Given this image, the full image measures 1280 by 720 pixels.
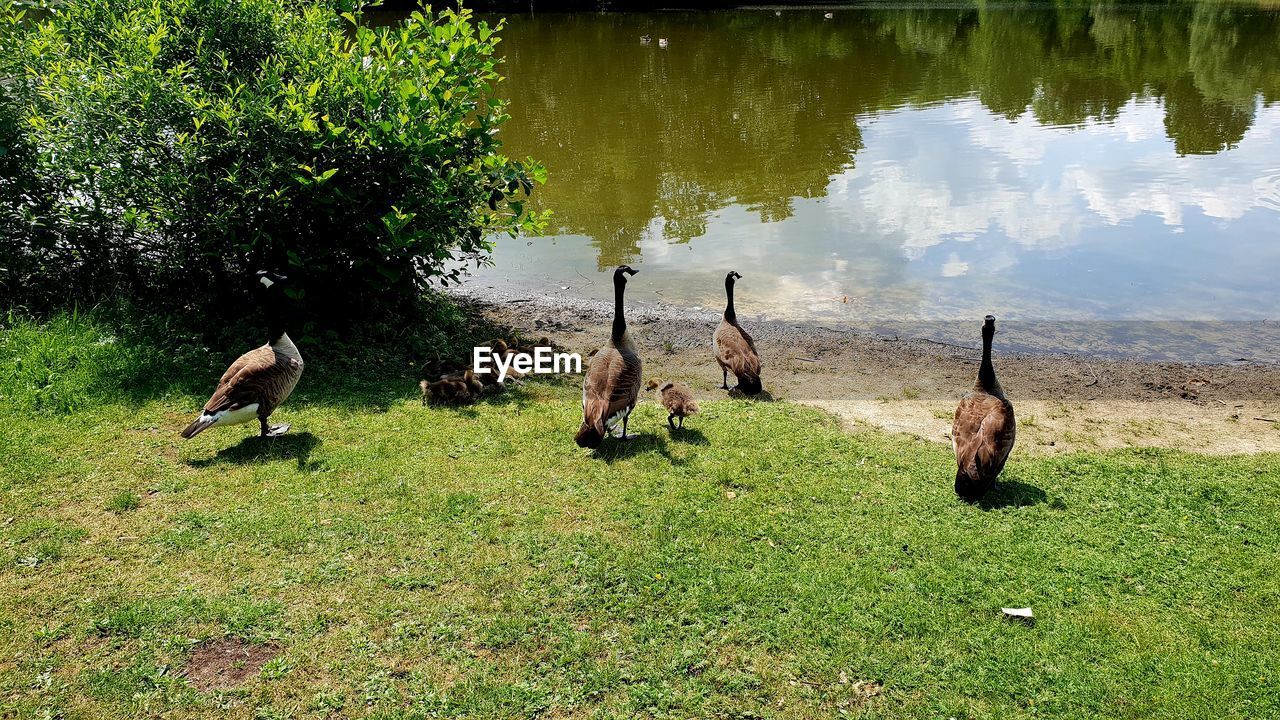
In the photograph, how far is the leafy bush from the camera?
33.4 feet

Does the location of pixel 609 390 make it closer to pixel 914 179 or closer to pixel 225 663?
pixel 225 663

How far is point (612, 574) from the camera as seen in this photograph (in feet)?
22.1

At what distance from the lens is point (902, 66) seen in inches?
1553

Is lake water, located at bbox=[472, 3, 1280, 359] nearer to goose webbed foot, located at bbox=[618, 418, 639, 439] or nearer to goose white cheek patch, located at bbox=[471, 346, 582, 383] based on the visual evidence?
goose white cheek patch, located at bbox=[471, 346, 582, 383]

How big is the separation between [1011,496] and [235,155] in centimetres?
971

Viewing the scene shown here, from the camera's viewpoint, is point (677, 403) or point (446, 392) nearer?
point (677, 403)

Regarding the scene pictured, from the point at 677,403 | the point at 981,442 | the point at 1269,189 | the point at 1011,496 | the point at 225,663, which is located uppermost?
the point at 1269,189

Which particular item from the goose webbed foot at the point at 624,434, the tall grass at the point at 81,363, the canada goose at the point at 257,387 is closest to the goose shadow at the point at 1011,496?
the goose webbed foot at the point at 624,434

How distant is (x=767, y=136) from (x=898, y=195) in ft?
21.4

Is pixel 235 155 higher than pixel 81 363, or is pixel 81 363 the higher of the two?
pixel 235 155

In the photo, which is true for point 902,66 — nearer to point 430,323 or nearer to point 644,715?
point 430,323

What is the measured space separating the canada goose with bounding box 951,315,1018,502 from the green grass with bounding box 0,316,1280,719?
0.26 meters

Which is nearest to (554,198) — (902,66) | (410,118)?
(410,118)

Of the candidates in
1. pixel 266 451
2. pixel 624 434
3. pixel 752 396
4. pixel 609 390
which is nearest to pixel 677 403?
pixel 624 434
